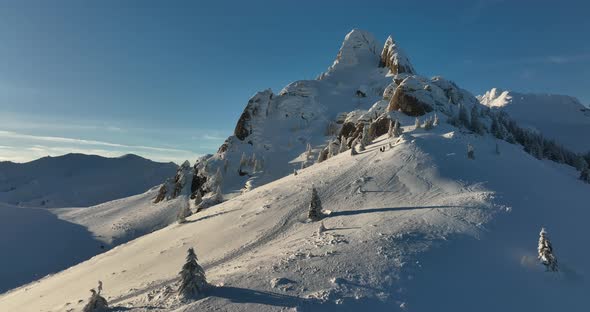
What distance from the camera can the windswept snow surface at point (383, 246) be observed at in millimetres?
18188

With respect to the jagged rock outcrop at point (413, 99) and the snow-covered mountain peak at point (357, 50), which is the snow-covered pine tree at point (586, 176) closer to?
the jagged rock outcrop at point (413, 99)

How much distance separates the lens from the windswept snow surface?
18.2 metres

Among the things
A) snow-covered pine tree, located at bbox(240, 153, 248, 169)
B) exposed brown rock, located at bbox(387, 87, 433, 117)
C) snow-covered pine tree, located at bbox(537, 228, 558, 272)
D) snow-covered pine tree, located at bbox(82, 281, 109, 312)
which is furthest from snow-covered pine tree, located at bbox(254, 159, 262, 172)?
snow-covered pine tree, located at bbox(537, 228, 558, 272)

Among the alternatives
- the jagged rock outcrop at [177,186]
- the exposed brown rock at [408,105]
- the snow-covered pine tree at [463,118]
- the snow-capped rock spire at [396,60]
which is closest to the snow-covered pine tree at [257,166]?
the jagged rock outcrop at [177,186]

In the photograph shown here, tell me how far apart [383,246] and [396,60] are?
379 feet

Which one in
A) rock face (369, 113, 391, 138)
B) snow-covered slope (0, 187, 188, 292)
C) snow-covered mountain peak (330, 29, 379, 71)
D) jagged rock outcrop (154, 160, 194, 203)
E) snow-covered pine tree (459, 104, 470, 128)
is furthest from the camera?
snow-covered mountain peak (330, 29, 379, 71)

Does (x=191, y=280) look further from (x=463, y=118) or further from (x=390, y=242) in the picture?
(x=463, y=118)

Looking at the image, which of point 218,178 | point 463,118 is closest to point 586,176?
point 463,118

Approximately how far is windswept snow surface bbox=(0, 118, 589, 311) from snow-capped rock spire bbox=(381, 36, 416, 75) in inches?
3150

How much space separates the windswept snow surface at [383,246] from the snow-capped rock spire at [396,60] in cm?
8001

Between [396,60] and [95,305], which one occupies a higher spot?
[396,60]

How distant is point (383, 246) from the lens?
22500mm

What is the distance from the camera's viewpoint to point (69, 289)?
34.8 m

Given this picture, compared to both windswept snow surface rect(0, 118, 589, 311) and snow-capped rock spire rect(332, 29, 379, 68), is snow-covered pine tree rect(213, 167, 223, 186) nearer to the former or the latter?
windswept snow surface rect(0, 118, 589, 311)
